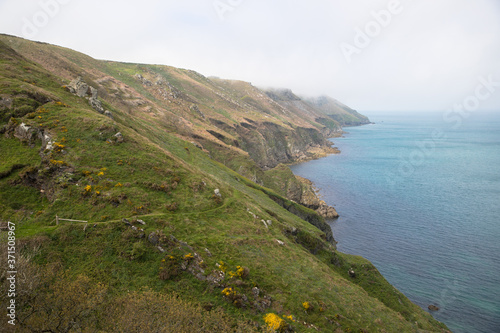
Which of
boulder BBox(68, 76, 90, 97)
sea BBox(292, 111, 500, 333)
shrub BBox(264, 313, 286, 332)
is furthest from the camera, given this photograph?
boulder BBox(68, 76, 90, 97)

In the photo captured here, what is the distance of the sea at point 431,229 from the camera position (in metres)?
54.1

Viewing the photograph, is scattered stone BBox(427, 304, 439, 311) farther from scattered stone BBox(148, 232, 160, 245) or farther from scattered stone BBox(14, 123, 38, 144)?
scattered stone BBox(14, 123, 38, 144)

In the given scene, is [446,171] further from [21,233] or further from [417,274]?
[21,233]

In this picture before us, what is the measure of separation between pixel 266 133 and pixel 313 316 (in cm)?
16912

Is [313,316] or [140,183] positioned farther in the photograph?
[140,183]

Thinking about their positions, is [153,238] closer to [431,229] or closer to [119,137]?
[119,137]

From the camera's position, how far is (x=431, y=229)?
82938 mm

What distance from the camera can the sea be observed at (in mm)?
54094

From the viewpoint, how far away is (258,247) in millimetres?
33656

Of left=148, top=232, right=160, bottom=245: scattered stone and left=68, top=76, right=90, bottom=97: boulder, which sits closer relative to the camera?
left=148, top=232, right=160, bottom=245: scattered stone

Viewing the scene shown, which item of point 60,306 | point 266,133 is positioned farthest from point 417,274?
point 266,133

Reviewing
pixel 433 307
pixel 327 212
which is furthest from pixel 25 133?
pixel 327 212

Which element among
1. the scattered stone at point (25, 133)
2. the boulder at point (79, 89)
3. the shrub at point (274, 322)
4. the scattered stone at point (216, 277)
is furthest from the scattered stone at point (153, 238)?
the boulder at point (79, 89)

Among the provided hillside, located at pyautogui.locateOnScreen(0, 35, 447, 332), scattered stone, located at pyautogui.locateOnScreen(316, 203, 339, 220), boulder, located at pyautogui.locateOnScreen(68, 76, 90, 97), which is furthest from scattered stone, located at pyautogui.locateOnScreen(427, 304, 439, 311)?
boulder, located at pyautogui.locateOnScreen(68, 76, 90, 97)
